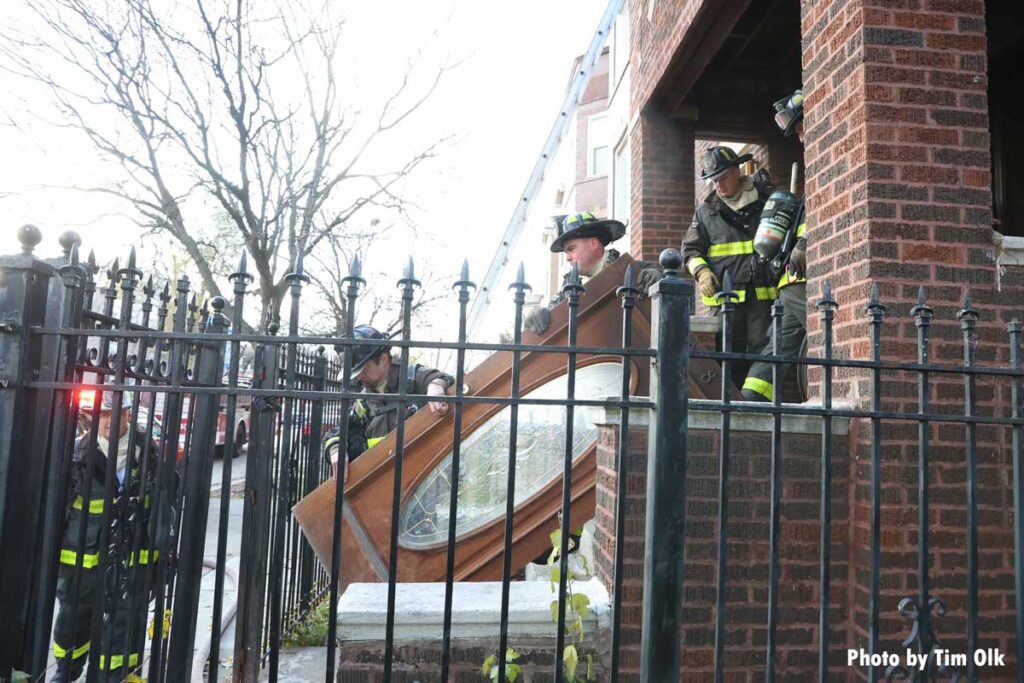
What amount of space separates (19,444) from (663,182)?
5.92 meters

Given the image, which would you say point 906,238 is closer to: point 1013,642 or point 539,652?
point 1013,642

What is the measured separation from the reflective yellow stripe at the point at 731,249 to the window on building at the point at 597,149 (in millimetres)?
18616

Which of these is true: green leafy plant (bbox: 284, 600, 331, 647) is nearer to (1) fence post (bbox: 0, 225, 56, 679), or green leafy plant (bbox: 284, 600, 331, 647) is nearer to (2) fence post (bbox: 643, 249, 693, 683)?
(1) fence post (bbox: 0, 225, 56, 679)

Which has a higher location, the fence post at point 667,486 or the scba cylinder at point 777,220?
the scba cylinder at point 777,220

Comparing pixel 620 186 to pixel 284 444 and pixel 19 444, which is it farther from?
pixel 19 444

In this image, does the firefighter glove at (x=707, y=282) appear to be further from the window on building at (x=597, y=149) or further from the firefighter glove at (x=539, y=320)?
the window on building at (x=597, y=149)

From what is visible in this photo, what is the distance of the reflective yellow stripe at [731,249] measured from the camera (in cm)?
469

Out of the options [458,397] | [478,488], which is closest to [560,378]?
[478,488]

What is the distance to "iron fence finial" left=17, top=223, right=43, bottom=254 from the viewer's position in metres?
2.10

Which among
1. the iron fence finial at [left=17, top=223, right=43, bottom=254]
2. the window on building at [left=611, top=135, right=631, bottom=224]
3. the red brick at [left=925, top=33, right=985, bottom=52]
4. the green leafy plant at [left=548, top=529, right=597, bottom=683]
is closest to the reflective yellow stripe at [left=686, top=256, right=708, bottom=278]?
the red brick at [left=925, top=33, right=985, bottom=52]

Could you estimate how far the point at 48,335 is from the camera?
6.84ft

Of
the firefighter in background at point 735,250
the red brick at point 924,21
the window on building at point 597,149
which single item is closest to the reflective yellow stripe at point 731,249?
the firefighter in background at point 735,250

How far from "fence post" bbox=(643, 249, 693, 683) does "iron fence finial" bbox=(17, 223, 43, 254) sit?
1962 millimetres

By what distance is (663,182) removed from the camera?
6.76 metres
